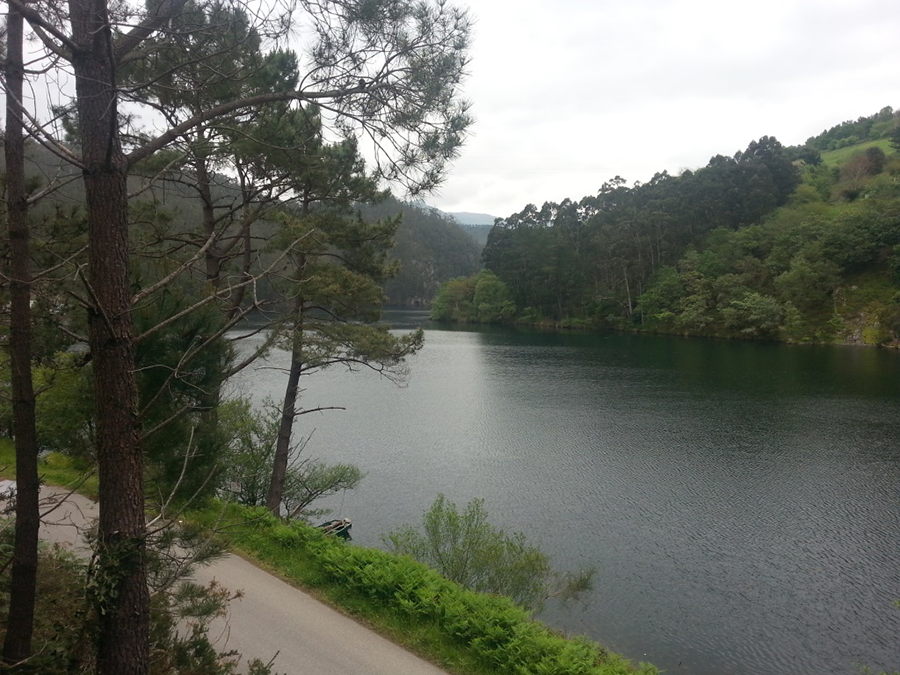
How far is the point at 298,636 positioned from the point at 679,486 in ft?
35.0

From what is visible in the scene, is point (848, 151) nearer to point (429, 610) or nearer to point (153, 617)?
point (429, 610)

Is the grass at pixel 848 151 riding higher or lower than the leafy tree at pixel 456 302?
higher

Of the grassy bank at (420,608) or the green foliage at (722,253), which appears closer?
the grassy bank at (420,608)

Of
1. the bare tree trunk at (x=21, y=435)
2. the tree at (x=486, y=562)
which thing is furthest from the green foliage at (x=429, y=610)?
the bare tree trunk at (x=21, y=435)

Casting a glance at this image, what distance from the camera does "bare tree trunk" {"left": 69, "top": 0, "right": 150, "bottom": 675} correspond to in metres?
2.17

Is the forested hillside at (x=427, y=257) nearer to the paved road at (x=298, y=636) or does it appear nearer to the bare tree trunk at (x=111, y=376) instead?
the paved road at (x=298, y=636)

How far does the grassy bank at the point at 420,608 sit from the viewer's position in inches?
218

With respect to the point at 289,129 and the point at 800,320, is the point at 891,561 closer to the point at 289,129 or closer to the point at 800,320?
the point at 289,129

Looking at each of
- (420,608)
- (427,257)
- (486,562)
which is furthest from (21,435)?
(427,257)

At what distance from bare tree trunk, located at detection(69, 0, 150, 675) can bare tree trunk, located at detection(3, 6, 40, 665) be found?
2.88ft

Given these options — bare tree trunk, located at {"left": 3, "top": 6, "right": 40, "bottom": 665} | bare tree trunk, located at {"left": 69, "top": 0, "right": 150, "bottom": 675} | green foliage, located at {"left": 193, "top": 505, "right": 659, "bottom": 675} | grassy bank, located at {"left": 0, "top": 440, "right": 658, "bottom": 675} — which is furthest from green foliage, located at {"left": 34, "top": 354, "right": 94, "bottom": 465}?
bare tree trunk, located at {"left": 69, "top": 0, "right": 150, "bottom": 675}

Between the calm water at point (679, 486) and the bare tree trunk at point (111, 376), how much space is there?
25.4 ft

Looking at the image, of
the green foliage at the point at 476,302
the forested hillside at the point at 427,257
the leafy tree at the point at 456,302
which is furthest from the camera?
the forested hillside at the point at 427,257

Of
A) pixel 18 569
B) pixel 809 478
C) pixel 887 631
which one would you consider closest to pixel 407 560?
pixel 18 569
